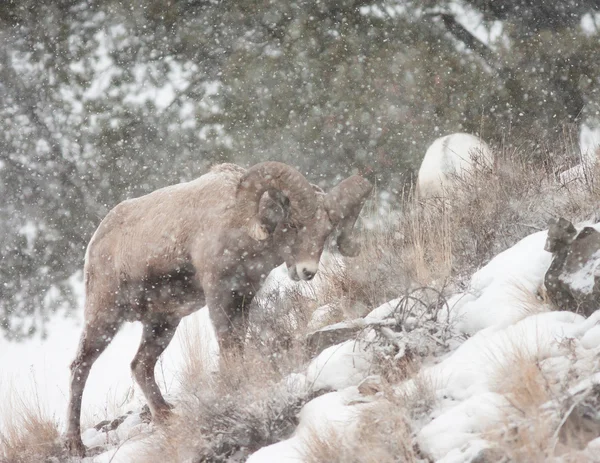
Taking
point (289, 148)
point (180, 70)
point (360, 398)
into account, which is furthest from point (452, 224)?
point (180, 70)

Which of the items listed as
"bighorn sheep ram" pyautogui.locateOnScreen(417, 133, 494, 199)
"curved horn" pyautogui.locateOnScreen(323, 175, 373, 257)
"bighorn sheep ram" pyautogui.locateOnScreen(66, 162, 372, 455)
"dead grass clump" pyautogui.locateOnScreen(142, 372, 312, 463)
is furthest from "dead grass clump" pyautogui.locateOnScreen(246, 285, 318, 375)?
"bighorn sheep ram" pyautogui.locateOnScreen(417, 133, 494, 199)

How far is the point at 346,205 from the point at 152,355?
210 centimetres

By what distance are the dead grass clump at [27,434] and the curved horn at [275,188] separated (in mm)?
2213

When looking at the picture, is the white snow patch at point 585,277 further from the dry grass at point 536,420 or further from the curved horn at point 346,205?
the curved horn at point 346,205

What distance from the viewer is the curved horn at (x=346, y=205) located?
20.0 ft

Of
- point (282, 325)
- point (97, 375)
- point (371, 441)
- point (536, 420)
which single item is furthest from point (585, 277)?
point (97, 375)

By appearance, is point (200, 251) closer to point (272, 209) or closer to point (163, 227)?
point (163, 227)

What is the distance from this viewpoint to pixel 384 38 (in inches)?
410

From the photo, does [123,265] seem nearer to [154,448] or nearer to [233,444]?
[154,448]

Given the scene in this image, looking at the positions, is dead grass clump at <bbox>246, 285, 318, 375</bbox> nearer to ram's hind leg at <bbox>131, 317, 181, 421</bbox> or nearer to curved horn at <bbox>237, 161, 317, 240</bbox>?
ram's hind leg at <bbox>131, 317, 181, 421</bbox>

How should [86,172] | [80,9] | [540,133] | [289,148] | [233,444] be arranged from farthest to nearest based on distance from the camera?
[80,9] < [86,172] < [289,148] < [540,133] < [233,444]

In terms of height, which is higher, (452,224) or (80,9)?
(80,9)

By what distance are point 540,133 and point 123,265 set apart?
5.39 m

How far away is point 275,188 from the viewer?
5.90 metres
